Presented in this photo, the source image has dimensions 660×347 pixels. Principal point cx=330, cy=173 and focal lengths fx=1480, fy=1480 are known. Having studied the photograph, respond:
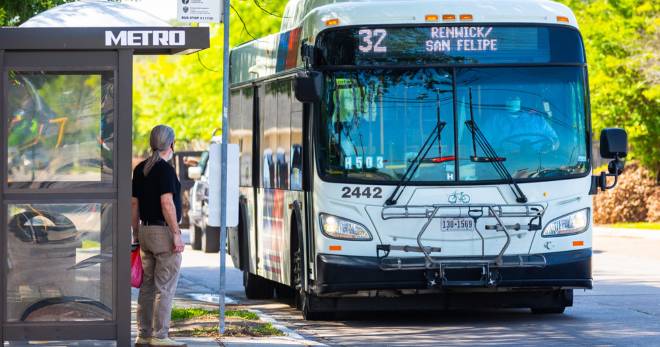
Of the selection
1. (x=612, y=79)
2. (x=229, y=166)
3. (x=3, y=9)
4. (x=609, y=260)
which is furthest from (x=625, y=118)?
(x=229, y=166)

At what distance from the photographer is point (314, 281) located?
14086 millimetres

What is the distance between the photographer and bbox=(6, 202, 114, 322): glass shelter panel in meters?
11.0

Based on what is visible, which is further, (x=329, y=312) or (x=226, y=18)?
(x=329, y=312)

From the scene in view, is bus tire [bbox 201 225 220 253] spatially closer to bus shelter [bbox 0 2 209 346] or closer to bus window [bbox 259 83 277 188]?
bus window [bbox 259 83 277 188]

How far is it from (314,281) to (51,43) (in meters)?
4.23

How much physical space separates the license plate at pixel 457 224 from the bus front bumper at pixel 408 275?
0.40 m

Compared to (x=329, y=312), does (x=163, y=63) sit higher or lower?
higher

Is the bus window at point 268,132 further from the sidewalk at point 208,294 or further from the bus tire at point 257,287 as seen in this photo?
the bus tire at point 257,287

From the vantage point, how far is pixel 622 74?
129ft

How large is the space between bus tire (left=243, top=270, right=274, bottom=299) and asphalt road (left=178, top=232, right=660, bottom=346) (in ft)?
0.87

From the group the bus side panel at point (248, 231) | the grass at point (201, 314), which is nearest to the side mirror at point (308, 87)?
the grass at point (201, 314)

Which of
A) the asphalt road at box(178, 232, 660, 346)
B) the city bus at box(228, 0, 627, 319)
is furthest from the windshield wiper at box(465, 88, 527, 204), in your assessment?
the asphalt road at box(178, 232, 660, 346)

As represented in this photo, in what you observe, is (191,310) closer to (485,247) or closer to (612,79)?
(485,247)

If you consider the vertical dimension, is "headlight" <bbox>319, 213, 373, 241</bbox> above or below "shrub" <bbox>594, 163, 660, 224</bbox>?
above
